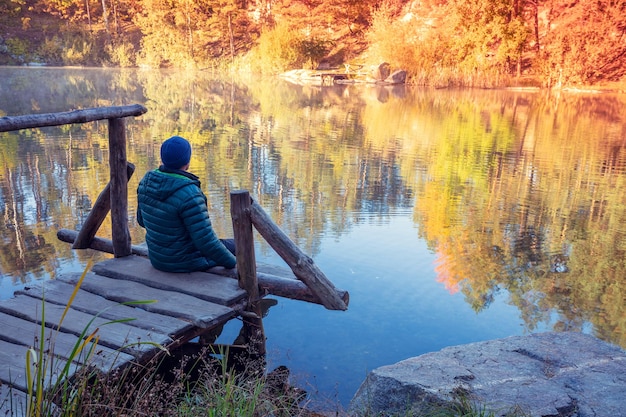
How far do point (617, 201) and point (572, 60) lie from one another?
16584 millimetres

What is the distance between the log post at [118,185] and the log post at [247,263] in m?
1.05

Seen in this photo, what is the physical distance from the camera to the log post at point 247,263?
3537 millimetres

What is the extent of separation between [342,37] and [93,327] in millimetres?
31831

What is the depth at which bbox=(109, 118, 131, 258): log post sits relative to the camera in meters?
4.14

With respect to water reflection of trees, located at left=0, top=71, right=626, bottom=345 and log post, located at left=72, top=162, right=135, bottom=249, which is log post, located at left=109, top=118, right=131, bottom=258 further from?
water reflection of trees, located at left=0, top=71, right=626, bottom=345

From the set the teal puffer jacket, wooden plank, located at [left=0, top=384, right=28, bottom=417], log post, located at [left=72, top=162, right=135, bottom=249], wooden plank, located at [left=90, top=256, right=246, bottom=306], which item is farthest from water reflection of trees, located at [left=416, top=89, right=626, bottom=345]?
wooden plank, located at [left=0, top=384, right=28, bottom=417]

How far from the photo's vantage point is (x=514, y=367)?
3.03 metres

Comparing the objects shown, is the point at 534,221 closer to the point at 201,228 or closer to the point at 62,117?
the point at 201,228

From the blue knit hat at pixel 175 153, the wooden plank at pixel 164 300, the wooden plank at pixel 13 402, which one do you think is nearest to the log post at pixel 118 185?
the wooden plank at pixel 164 300

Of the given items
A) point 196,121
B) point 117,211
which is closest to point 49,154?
Answer: point 196,121

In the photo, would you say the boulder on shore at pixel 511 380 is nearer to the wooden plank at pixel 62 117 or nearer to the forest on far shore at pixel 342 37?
the wooden plank at pixel 62 117

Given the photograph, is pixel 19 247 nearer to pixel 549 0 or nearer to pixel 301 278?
pixel 301 278

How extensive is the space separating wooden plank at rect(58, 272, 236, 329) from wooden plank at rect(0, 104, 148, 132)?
Answer: 3.26 feet

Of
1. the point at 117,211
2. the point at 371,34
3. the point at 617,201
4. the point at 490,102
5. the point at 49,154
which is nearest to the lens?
the point at 117,211
